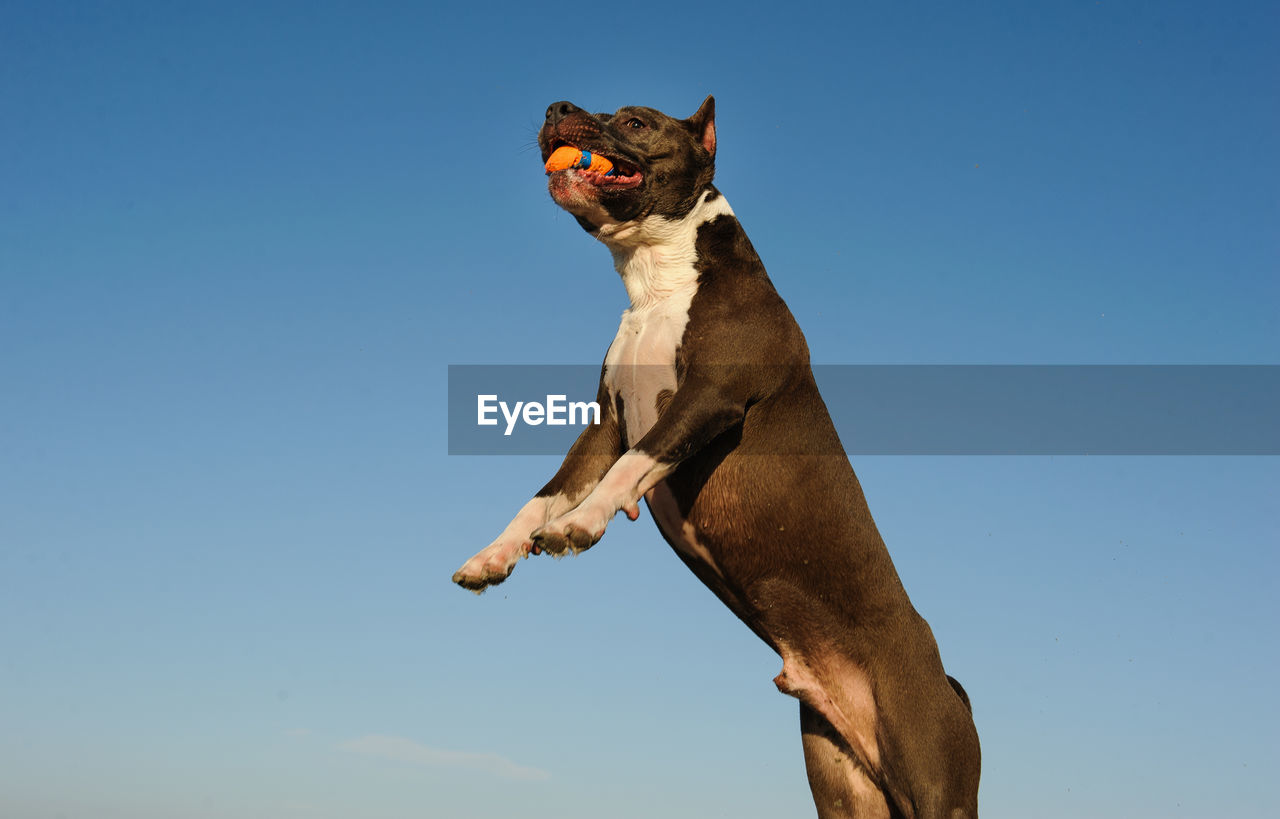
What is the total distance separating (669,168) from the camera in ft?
22.6

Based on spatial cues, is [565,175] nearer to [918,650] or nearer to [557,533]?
[557,533]

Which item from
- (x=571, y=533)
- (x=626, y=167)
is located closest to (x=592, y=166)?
(x=626, y=167)

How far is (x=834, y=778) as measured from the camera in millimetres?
6648

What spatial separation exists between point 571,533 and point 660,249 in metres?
2.13

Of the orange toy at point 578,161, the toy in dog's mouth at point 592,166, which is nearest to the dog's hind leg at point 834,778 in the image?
the toy in dog's mouth at point 592,166

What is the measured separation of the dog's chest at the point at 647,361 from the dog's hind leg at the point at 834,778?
6.31 feet

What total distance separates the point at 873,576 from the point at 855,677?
555mm

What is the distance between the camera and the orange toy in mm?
6793

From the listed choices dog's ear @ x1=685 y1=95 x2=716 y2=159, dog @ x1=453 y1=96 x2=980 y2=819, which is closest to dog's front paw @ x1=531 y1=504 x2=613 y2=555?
dog @ x1=453 y1=96 x2=980 y2=819

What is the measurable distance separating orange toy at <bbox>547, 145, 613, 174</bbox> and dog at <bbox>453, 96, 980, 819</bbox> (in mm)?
41

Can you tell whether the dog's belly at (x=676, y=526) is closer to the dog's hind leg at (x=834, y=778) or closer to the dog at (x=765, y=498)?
the dog at (x=765, y=498)

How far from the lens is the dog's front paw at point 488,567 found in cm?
573

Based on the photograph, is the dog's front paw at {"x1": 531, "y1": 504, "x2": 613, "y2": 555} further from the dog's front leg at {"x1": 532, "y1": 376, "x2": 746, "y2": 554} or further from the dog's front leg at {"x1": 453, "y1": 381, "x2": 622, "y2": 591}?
the dog's front leg at {"x1": 453, "y1": 381, "x2": 622, "y2": 591}

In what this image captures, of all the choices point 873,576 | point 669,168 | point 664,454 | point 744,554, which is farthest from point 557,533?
point 669,168
